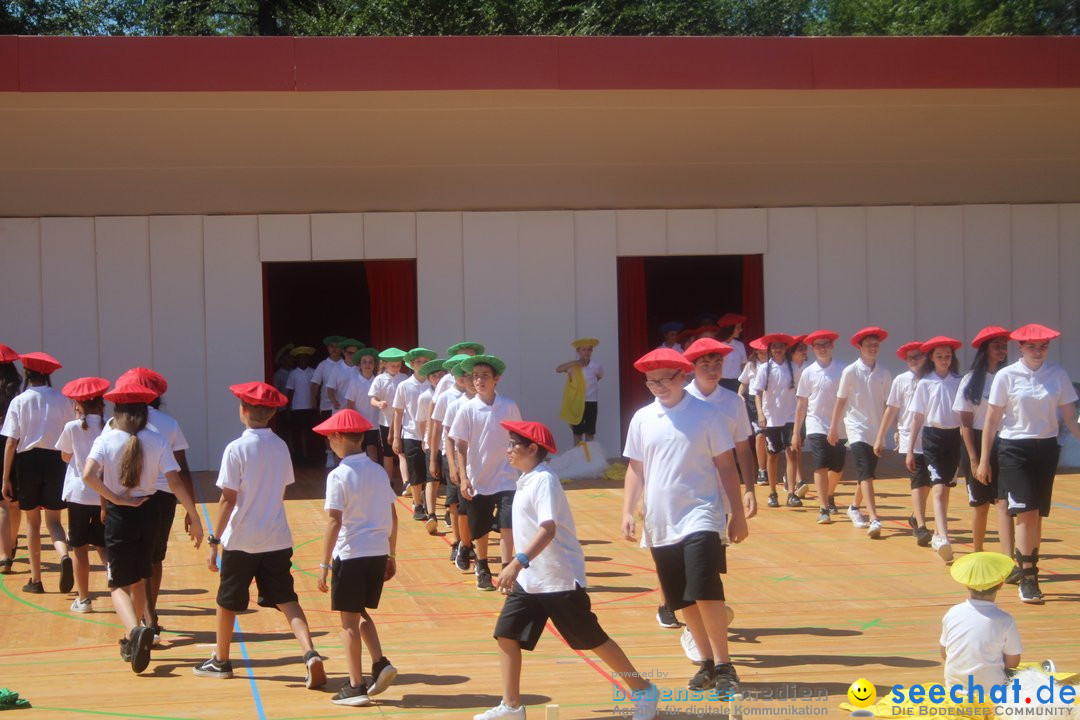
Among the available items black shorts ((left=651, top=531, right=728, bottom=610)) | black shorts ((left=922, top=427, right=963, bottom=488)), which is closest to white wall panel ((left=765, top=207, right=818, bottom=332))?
black shorts ((left=922, top=427, right=963, bottom=488))

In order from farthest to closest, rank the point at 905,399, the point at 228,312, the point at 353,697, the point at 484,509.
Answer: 1. the point at 228,312
2. the point at 905,399
3. the point at 484,509
4. the point at 353,697

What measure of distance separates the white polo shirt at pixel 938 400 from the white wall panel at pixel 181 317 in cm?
1041

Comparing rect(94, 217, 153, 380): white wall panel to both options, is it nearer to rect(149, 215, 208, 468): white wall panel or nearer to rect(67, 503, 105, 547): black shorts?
rect(149, 215, 208, 468): white wall panel

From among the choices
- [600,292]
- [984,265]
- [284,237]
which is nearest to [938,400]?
[600,292]

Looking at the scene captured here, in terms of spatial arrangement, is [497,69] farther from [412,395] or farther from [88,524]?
[88,524]

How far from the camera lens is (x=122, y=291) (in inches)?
648

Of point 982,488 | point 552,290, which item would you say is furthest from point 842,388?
point 552,290

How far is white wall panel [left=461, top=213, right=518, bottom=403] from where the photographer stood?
17141 millimetres

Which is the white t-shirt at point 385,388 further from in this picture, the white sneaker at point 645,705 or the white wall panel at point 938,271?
the white wall panel at point 938,271

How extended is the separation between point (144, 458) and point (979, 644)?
4570 millimetres

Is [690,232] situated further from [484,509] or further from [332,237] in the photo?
[484,509]

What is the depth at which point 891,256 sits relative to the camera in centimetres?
1781

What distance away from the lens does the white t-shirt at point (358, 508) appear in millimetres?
6137

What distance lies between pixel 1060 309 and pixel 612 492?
329 inches
